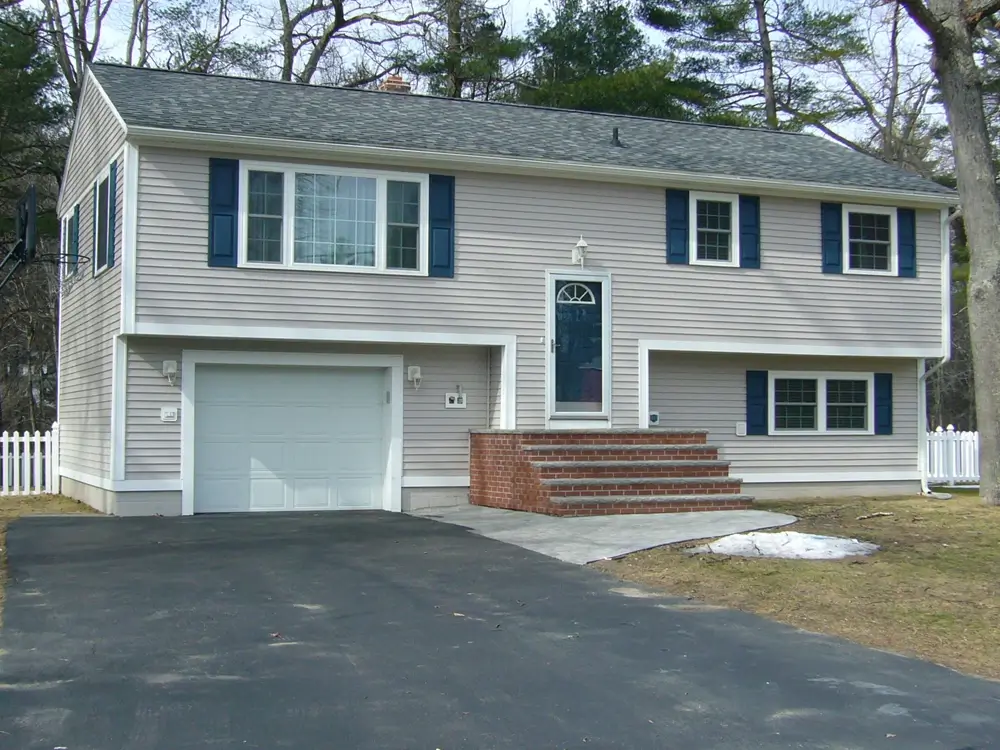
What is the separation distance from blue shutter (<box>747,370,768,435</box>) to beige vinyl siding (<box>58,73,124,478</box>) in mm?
9254

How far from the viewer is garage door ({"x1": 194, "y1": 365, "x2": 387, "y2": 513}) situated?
14577 mm

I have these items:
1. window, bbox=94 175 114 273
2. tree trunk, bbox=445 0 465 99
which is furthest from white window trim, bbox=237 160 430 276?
tree trunk, bbox=445 0 465 99

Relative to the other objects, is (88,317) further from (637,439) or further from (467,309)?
(637,439)

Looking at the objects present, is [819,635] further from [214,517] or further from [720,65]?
[720,65]

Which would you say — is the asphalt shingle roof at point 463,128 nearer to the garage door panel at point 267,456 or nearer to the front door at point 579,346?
the front door at point 579,346

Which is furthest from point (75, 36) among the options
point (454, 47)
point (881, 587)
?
point (881, 587)

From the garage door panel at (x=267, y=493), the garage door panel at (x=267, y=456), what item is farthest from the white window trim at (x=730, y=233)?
the garage door panel at (x=267, y=493)

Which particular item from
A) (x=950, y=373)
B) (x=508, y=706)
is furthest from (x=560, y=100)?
(x=508, y=706)

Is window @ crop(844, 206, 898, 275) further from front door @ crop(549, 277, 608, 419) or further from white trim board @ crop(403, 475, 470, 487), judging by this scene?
white trim board @ crop(403, 475, 470, 487)

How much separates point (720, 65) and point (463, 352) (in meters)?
19.3

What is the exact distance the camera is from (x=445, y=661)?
6504mm

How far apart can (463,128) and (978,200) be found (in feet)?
25.1

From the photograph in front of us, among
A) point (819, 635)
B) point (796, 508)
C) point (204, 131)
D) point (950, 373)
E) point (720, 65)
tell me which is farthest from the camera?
point (950, 373)

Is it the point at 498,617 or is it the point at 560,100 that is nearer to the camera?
the point at 498,617
